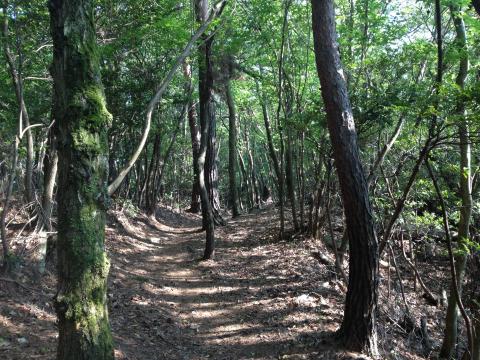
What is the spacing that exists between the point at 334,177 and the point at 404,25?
154 inches

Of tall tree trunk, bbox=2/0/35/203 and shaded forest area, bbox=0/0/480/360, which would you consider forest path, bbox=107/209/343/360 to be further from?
tall tree trunk, bbox=2/0/35/203

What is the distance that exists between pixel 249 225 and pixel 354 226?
9486mm

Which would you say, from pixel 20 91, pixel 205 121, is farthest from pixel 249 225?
pixel 20 91

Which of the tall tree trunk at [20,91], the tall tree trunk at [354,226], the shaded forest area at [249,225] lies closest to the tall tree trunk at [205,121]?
the shaded forest area at [249,225]

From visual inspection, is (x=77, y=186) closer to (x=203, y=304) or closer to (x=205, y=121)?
(x=203, y=304)

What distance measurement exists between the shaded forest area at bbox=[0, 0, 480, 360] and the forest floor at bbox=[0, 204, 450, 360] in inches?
1.7

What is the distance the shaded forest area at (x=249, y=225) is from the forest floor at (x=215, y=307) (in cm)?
4

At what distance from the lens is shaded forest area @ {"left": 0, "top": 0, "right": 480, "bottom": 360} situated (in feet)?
11.0

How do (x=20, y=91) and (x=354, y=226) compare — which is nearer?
(x=354, y=226)

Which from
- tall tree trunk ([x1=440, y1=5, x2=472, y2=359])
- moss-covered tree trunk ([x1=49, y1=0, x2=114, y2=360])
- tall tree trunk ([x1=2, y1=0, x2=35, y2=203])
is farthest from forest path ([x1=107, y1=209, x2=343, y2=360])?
tall tree trunk ([x1=2, y1=0, x2=35, y2=203])

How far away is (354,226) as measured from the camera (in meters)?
5.34

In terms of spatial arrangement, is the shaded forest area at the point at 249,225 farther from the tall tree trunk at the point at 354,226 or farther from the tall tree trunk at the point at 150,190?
the tall tree trunk at the point at 150,190

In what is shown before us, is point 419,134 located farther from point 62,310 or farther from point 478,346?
point 62,310

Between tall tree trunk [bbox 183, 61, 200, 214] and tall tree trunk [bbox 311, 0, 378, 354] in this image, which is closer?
tall tree trunk [bbox 311, 0, 378, 354]
